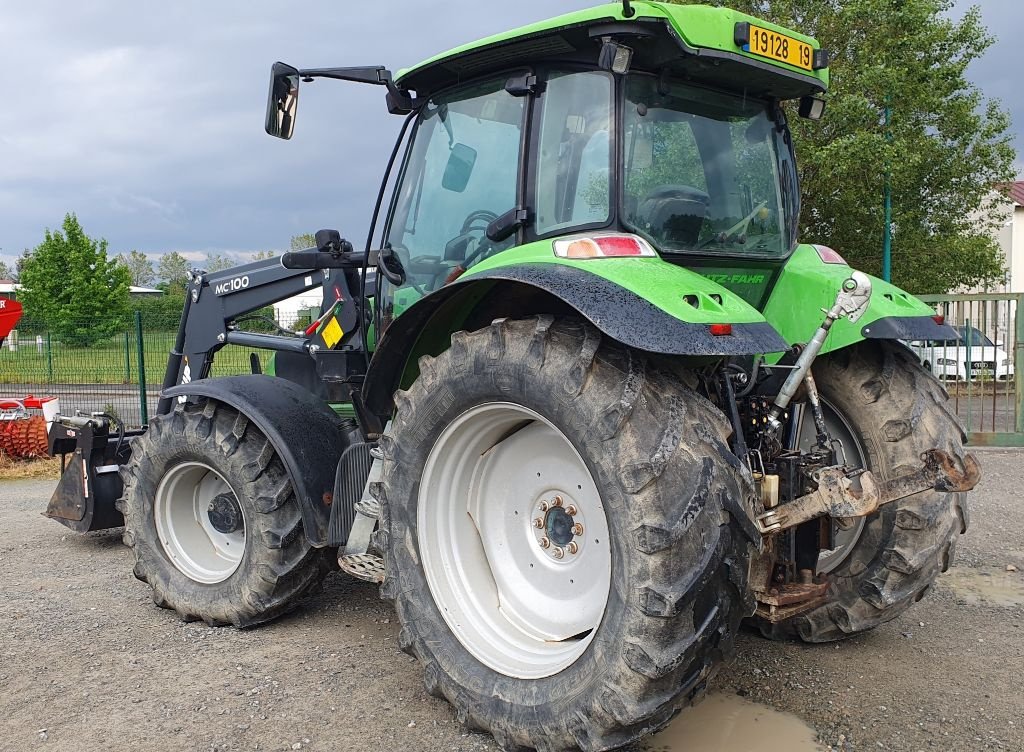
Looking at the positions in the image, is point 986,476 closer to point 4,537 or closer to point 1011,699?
point 1011,699

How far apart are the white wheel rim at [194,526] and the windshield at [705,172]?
263 centimetres

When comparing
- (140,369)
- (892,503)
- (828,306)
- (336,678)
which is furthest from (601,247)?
(140,369)

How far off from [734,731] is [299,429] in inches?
93.4

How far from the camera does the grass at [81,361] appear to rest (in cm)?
1166

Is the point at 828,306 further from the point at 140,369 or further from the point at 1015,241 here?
the point at 1015,241

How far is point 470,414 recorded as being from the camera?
3.22 metres

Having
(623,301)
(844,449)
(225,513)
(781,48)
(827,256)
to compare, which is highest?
(781,48)

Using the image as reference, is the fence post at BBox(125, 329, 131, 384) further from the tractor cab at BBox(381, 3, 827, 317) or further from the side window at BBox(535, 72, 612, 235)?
the side window at BBox(535, 72, 612, 235)

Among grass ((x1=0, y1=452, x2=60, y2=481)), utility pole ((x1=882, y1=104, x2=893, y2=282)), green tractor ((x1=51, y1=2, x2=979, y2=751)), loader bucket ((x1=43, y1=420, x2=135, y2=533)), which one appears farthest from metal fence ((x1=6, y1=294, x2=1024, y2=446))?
utility pole ((x1=882, y1=104, x2=893, y2=282))

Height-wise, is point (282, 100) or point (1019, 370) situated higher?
point (282, 100)

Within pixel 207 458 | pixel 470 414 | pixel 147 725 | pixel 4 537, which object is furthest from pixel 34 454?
pixel 470 414

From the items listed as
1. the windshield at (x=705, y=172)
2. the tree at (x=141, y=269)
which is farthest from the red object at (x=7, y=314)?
the tree at (x=141, y=269)

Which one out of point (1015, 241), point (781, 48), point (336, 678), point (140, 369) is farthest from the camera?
point (1015, 241)

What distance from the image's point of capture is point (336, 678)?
3781 millimetres
